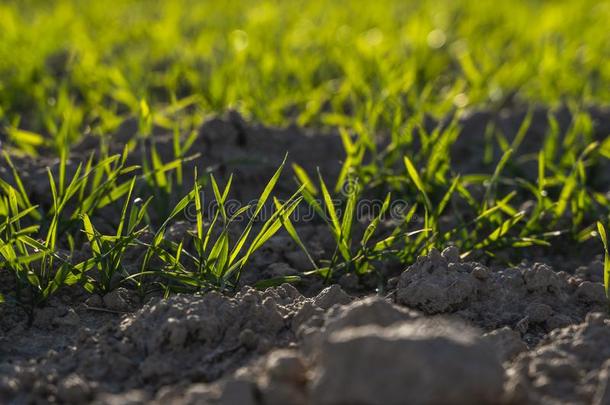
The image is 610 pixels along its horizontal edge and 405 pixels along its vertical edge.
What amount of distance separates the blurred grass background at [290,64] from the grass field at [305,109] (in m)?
0.01

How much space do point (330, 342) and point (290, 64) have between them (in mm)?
2521

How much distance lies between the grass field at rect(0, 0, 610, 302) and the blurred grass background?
1cm

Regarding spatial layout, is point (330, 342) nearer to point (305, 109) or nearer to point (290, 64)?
point (305, 109)

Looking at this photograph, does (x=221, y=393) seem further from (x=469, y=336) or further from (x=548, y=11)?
(x=548, y=11)

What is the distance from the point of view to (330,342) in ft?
4.63

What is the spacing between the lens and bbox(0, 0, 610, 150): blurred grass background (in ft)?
10.9

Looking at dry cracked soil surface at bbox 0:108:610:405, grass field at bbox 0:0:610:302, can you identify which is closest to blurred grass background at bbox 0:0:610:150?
grass field at bbox 0:0:610:302

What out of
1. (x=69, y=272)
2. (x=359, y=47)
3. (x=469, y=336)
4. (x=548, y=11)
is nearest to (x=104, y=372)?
(x=69, y=272)

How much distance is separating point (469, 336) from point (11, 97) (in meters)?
2.57

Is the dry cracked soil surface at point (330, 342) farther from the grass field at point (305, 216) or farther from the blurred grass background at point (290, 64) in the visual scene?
the blurred grass background at point (290, 64)

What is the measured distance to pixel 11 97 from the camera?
3.51 metres

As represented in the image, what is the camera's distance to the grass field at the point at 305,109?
86.3 inches

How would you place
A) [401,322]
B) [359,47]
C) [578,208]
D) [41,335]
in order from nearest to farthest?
[401,322]
[41,335]
[578,208]
[359,47]

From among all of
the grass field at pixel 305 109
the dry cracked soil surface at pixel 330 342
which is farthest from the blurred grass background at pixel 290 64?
the dry cracked soil surface at pixel 330 342
